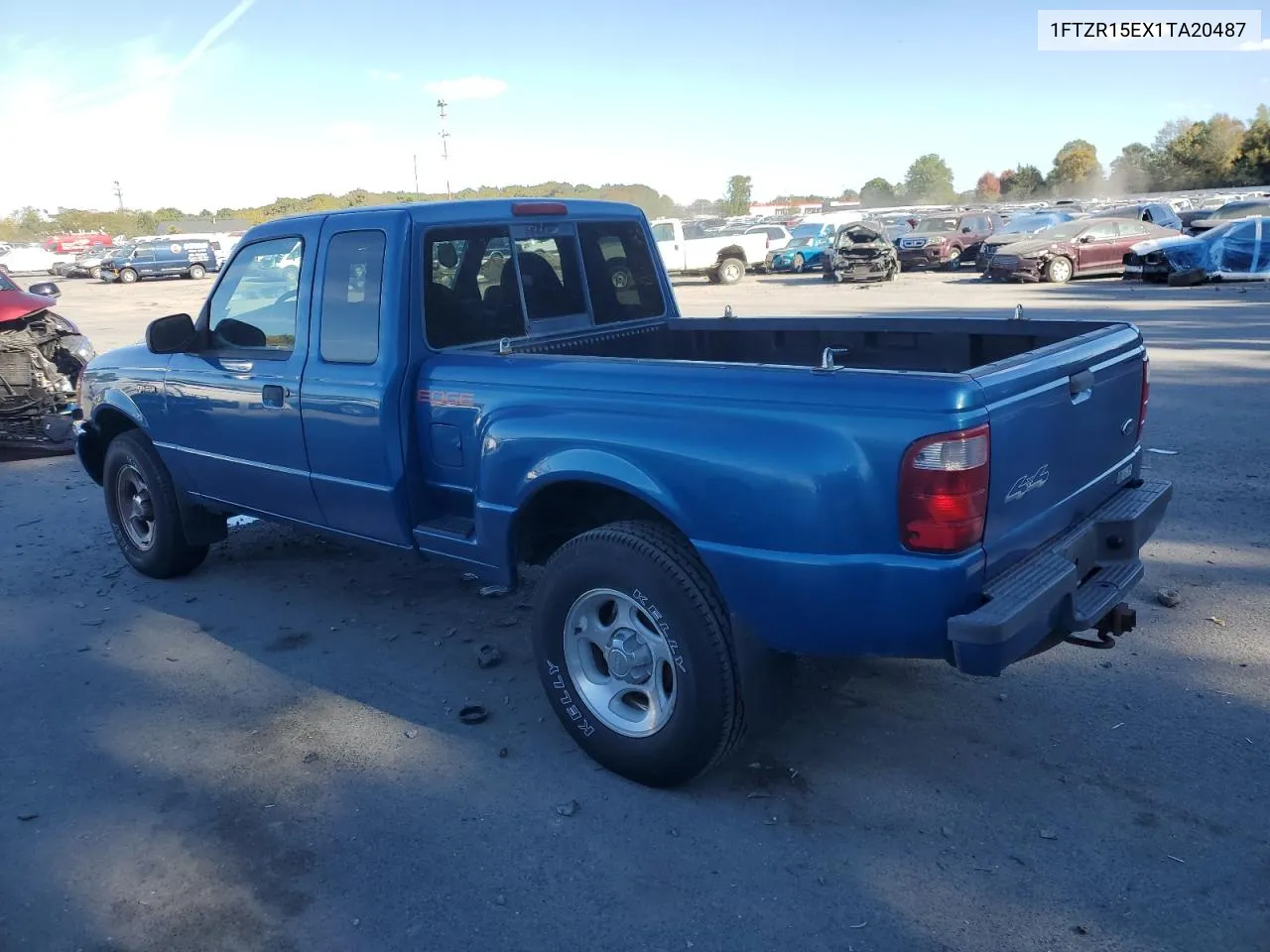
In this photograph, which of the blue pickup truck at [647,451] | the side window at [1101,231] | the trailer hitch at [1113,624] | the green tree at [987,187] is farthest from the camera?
the green tree at [987,187]

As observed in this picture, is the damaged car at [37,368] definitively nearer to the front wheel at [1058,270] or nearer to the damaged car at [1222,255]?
the damaged car at [1222,255]

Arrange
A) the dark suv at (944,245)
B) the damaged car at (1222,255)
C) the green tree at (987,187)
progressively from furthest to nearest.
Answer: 1. the green tree at (987,187)
2. the dark suv at (944,245)
3. the damaged car at (1222,255)

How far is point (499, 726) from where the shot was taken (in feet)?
13.1

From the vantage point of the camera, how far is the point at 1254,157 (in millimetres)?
55594

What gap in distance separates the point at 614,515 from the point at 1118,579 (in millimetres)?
1815

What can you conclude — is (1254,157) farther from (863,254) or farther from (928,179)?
(928,179)

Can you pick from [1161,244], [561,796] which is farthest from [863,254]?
[561,796]

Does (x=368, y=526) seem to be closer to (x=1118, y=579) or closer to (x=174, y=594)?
(x=174, y=594)

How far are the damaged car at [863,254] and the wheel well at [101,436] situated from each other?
2276cm

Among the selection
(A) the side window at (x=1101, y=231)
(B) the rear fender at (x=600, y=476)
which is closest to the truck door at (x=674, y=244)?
(A) the side window at (x=1101, y=231)

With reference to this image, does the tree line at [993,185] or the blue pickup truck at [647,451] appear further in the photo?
the tree line at [993,185]

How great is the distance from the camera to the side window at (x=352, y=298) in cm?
416

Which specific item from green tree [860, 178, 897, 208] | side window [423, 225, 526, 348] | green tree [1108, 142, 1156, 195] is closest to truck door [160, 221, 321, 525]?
side window [423, 225, 526, 348]

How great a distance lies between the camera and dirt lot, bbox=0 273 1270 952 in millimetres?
2857
